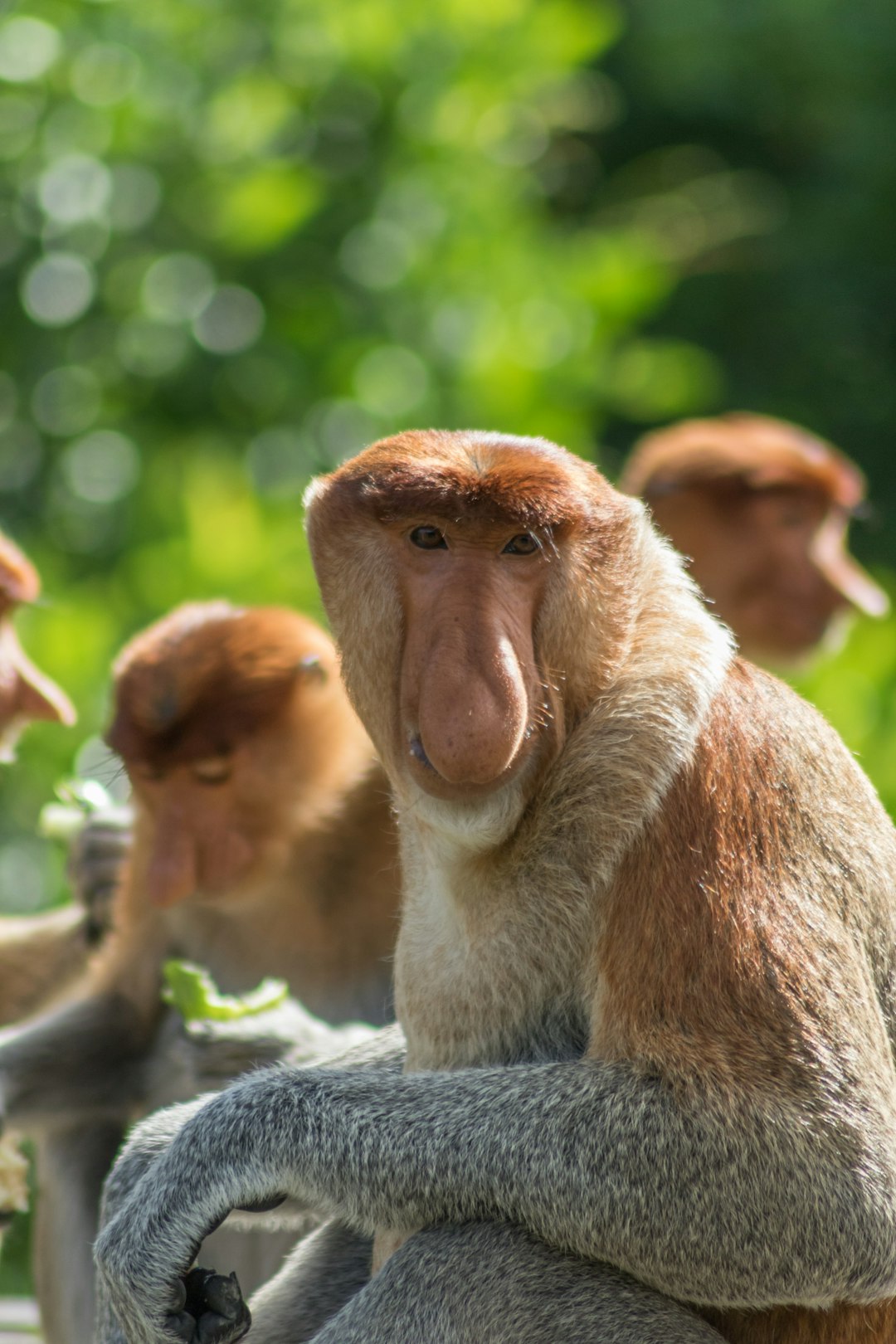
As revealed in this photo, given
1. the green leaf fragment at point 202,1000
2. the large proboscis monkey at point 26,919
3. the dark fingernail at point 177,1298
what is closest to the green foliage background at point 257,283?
the large proboscis monkey at point 26,919

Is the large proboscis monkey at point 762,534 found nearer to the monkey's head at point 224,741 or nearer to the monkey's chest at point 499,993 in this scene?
the monkey's head at point 224,741

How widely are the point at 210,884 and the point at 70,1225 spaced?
840mm

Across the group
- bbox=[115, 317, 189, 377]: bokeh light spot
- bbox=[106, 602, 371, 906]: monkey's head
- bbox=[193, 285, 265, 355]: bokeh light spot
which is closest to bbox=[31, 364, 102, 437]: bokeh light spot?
bbox=[115, 317, 189, 377]: bokeh light spot

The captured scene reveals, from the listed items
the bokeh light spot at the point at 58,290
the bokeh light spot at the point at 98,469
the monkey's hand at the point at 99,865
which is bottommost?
the monkey's hand at the point at 99,865

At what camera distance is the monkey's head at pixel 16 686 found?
420cm

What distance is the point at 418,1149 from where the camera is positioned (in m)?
2.45

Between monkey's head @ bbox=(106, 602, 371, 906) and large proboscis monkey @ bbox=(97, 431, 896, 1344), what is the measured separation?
1.37m

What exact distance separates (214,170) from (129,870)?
6.53 m

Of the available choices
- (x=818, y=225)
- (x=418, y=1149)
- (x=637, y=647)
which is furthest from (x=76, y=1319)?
(x=818, y=225)

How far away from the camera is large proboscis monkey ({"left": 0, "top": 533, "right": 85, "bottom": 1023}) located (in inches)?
166

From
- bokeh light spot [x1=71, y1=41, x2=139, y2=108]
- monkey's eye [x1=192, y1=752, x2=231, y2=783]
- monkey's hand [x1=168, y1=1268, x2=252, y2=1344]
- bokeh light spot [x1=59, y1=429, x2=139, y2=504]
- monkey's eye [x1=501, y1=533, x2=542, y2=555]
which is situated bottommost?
monkey's hand [x1=168, y1=1268, x2=252, y2=1344]

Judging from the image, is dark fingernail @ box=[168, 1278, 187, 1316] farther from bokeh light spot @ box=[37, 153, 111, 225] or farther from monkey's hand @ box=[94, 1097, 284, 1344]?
bokeh light spot @ box=[37, 153, 111, 225]

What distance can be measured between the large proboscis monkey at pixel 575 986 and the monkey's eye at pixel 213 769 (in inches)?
55.5

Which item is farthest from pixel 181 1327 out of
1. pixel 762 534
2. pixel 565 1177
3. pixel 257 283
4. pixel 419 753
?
pixel 257 283
